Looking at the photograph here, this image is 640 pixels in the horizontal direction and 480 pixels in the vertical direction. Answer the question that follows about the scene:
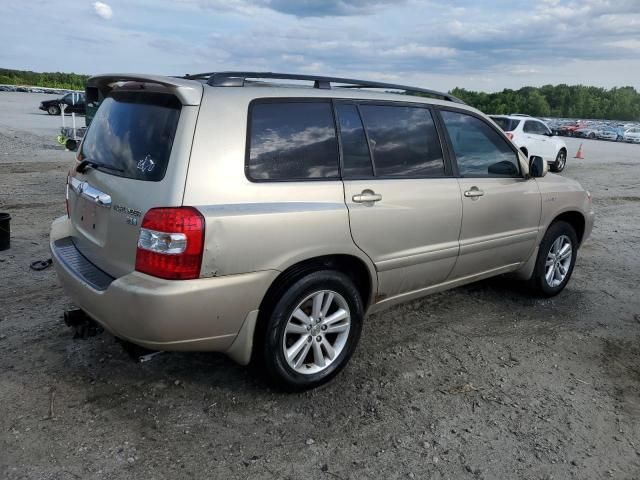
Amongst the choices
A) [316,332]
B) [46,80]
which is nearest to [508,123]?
[316,332]

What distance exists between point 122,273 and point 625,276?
5265mm

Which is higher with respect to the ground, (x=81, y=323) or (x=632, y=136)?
(x=632, y=136)

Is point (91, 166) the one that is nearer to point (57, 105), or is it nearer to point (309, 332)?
point (309, 332)

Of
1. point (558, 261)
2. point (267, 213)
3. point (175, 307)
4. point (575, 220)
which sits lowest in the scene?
point (558, 261)

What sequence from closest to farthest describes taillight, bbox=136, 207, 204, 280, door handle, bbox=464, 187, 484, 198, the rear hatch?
taillight, bbox=136, 207, 204, 280 → the rear hatch → door handle, bbox=464, 187, 484, 198

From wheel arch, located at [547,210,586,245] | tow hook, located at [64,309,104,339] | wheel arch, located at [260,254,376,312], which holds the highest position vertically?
wheel arch, located at [547,210,586,245]

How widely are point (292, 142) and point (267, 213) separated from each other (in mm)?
509

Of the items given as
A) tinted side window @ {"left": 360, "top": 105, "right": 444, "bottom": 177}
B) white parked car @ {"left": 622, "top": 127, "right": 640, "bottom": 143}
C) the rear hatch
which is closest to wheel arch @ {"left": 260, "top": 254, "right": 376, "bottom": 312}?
tinted side window @ {"left": 360, "top": 105, "right": 444, "bottom": 177}

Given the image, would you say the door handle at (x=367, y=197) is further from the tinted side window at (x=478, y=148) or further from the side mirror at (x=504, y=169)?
the side mirror at (x=504, y=169)

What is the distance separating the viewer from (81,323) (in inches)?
134

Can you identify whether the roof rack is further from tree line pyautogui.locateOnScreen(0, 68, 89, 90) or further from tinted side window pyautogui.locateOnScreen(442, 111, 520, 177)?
tree line pyautogui.locateOnScreen(0, 68, 89, 90)

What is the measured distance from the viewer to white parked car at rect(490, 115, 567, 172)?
54.5ft

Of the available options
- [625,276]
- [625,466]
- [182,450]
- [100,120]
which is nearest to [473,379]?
[625,466]

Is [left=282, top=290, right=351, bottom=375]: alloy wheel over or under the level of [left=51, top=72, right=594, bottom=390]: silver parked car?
under
